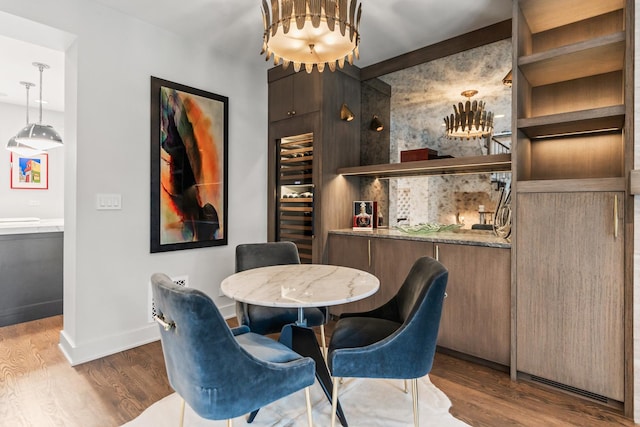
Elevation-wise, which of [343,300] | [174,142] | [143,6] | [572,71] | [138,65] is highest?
[143,6]

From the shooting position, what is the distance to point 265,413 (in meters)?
1.84

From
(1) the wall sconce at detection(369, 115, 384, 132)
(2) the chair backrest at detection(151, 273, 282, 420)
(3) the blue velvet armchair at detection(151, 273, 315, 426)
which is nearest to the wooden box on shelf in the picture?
(1) the wall sconce at detection(369, 115, 384, 132)

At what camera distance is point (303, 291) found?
1.63 m

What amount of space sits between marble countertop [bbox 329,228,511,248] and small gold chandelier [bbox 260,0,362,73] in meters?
1.41

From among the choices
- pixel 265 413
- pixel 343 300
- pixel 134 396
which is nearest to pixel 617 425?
pixel 343 300

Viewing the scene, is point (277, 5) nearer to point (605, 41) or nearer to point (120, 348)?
point (605, 41)

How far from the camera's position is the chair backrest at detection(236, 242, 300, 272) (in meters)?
2.55

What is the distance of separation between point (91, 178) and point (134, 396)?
5.00ft

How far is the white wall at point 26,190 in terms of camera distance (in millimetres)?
4980

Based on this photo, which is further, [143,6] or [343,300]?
[143,6]

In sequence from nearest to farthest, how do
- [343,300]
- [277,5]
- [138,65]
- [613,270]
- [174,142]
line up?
[343,300]
[277,5]
[613,270]
[138,65]
[174,142]

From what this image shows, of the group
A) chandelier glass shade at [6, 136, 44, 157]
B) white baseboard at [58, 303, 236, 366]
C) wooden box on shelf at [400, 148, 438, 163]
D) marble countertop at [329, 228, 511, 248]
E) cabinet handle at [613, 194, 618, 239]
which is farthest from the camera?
chandelier glass shade at [6, 136, 44, 157]

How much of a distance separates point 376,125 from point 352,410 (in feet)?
8.58

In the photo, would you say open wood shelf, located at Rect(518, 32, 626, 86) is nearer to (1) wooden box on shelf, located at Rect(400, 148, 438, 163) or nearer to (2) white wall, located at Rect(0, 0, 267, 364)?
(1) wooden box on shelf, located at Rect(400, 148, 438, 163)
